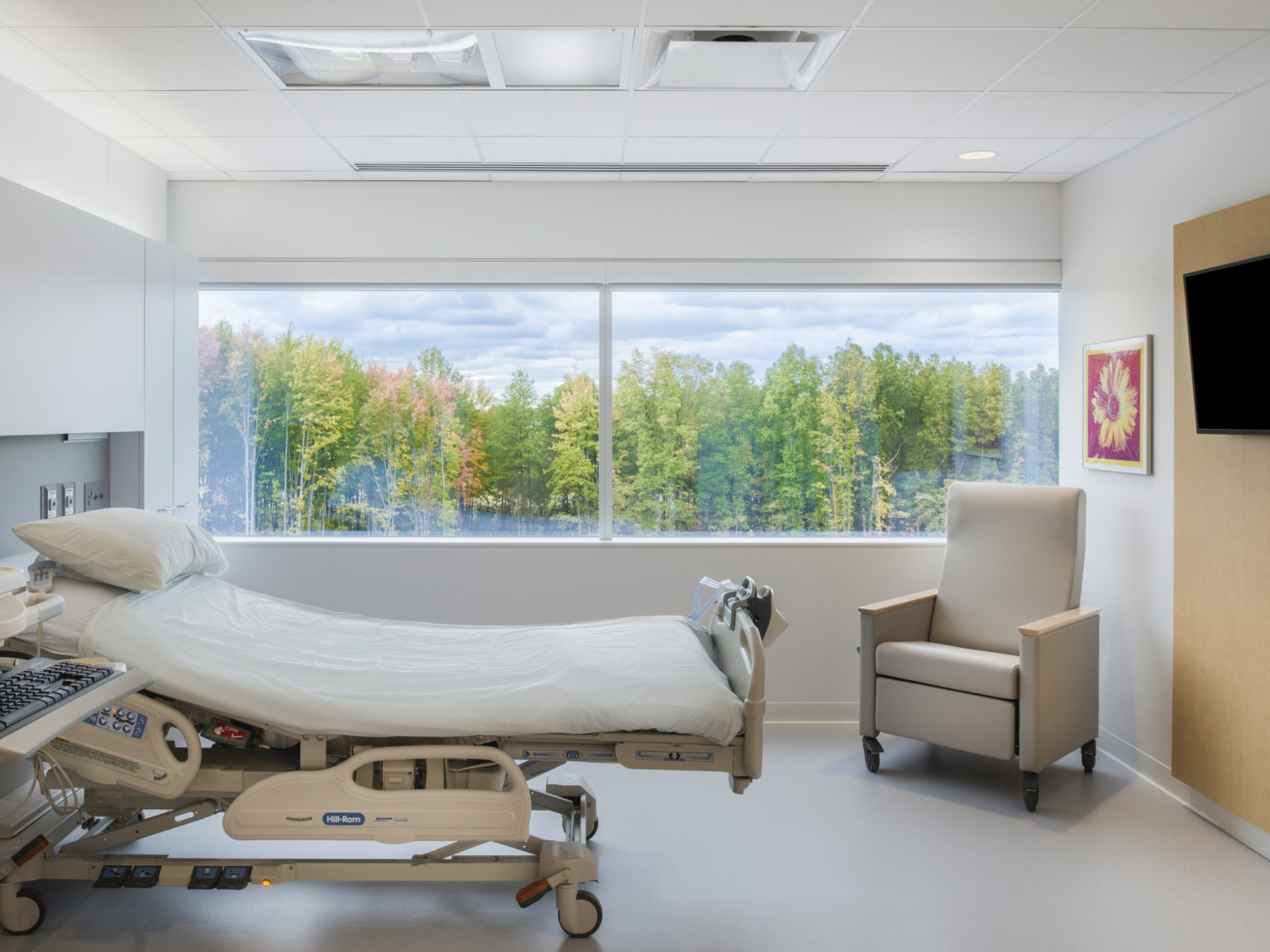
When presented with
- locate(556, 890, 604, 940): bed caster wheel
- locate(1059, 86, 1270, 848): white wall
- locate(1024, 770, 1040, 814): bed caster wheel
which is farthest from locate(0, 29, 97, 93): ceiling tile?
locate(1024, 770, 1040, 814): bed caster wheel

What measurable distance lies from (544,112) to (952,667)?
275 cm

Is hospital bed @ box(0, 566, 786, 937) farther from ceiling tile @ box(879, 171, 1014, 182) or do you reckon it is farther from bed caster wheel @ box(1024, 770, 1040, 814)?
ceiling tile @ box(879, 171, 1014, 182)

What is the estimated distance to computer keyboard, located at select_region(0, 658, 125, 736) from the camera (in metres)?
1.67

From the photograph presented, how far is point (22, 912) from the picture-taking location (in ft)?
7.26

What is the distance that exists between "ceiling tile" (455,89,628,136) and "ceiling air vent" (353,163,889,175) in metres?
0.38

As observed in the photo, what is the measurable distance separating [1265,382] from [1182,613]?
1.02m

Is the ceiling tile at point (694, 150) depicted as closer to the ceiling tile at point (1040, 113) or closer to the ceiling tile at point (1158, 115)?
the ceiling tile at point (1040, 113)

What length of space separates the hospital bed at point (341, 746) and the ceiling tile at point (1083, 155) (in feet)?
8.84

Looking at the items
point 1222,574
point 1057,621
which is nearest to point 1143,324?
point 1222,574

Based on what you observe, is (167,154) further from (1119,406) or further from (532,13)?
(1119,406)

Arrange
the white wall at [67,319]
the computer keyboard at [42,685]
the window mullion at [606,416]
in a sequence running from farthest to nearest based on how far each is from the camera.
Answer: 1. the window mullion at [606,416]
2. the white wall at [67,319]
3. the computer keyboard at [42,685]

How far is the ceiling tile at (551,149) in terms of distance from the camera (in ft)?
11.0

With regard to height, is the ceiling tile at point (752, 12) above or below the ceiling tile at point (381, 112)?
below

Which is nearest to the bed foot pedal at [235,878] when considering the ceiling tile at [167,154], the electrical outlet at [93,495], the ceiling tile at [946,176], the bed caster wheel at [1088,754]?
the electrical outlet at [93,495]
